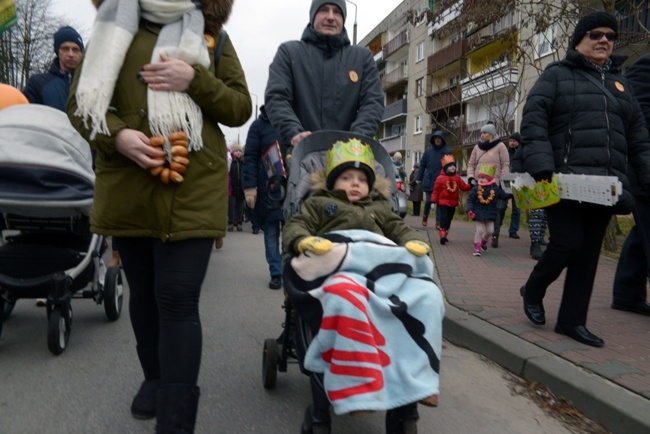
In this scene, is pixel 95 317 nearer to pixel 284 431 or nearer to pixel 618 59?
pixel 284 431

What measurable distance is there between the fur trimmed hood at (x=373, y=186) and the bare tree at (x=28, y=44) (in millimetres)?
25437

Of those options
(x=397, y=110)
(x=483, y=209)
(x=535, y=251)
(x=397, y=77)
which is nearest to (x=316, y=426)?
(x=483, y=209)

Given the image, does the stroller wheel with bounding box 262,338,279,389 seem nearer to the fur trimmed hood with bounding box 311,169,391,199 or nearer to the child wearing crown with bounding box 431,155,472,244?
the fur trimmed hood with bounding box 311,169,391,199

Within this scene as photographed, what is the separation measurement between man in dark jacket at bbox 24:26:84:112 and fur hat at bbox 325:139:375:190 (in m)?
2.89

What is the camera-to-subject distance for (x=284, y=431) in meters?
2.65

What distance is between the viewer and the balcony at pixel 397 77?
157 feet

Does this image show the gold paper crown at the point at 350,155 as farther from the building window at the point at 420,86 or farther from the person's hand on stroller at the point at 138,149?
the building window at the point at 420,86

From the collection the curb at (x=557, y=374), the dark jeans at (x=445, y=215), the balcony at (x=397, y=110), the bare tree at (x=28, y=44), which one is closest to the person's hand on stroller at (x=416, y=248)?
the curb at (x=557, y=374)

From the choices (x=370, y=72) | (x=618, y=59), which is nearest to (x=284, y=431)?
(x=370, y=72)

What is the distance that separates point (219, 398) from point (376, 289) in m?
1.37

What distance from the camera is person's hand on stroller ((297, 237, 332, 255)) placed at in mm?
2268

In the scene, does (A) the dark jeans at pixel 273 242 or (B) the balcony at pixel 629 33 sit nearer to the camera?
(A) the dark jeans at pixel 273 242

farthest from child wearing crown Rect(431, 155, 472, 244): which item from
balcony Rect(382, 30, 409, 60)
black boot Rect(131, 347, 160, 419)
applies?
balcony Rect(382, 30, 409, 60)

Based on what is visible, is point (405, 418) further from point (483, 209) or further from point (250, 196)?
point (483, 209)
